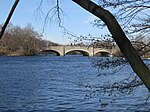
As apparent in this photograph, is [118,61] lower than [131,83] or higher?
higher

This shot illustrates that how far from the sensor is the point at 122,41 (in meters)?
3.50

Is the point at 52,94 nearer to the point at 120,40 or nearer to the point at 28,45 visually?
the point at 120,40

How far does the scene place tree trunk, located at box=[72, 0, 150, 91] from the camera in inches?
135

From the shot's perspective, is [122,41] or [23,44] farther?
[23,44]

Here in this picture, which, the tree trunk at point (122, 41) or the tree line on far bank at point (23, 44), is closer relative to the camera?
the tree trunk at point (122, 41)

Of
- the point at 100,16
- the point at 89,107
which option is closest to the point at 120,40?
the point at 100,16

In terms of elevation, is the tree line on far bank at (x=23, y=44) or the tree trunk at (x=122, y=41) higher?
the tree line on far bank at (x=23, y=44)

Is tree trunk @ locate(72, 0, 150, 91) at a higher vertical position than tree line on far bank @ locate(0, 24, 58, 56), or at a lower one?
lower

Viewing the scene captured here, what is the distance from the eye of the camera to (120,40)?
3.50 metres

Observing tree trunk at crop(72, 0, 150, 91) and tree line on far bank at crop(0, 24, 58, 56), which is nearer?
tree trunk at crop(72, 0, 150, 91)

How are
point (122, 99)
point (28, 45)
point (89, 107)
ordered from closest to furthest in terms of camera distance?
point (89, 107)
point (122, 99)
point (28, 45)

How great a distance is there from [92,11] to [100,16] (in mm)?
109

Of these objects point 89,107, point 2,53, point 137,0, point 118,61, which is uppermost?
point 2,53

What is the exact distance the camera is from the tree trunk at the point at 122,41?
3430 mm
